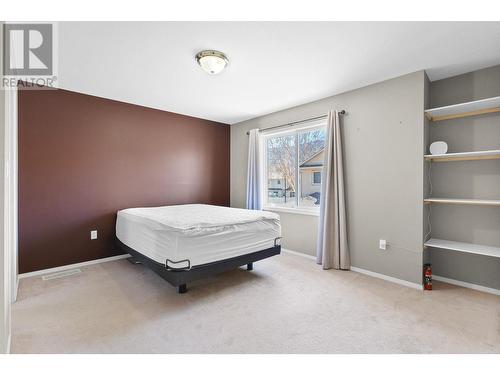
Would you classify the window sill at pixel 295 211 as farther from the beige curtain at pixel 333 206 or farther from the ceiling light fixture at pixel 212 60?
the ceiling light fixture at pixel 212 60

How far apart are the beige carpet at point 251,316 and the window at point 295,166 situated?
1421 millimetres

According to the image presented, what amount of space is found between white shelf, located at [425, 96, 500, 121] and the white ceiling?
43cm

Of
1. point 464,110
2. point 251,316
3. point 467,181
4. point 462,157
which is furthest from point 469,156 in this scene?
point 251,316

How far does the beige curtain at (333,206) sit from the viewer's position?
3166 mm

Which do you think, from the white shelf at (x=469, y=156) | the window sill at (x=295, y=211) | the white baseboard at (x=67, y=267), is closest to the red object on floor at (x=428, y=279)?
the white shelf at (x=469, y=156)

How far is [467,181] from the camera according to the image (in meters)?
2.65

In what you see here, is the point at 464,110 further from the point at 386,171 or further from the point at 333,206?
the point at 333,206

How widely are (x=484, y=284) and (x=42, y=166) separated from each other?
517 cm

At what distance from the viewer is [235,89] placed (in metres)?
3.18

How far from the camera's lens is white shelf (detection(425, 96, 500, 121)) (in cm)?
237

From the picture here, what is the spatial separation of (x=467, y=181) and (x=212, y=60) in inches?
116

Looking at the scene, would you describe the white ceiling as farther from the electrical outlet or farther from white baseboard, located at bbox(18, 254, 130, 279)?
white baseboard, located at bbox(18, 254, 130, 279)
